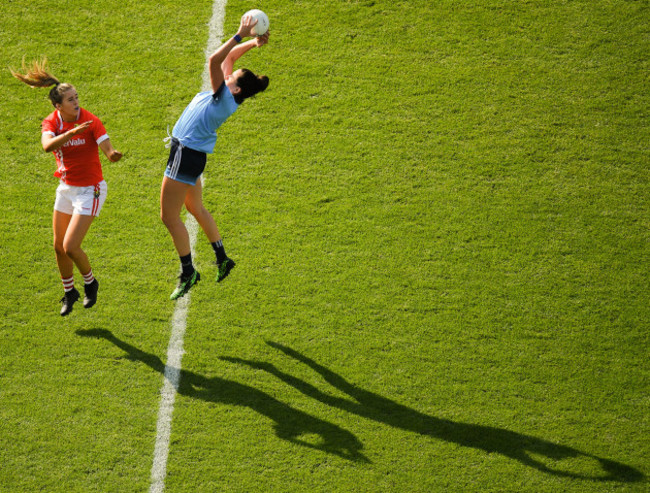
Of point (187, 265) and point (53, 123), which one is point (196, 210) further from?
point (53, 123)

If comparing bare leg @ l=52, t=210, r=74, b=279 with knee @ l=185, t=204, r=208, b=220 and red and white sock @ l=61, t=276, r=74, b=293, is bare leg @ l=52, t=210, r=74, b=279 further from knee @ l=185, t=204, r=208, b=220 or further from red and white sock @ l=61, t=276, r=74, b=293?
knee @ l=185, t=204, r=208, b=220

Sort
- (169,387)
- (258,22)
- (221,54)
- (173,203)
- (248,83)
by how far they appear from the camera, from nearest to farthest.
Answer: (221,54) < (258,22) < (248,83) < (173,203) < (169,387)

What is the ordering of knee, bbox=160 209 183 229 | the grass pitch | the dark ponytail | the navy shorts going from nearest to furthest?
the dark ponytail, the navy shorts, knee, bbox=160 209 183 229, the grass pitch

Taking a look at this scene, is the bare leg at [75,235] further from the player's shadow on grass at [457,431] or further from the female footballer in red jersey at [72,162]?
the player's shadow on grass at [457,431]

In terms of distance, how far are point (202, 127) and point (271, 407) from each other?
9.63 feet

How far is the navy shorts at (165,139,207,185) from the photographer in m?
7.04

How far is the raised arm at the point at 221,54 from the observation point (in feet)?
21.4

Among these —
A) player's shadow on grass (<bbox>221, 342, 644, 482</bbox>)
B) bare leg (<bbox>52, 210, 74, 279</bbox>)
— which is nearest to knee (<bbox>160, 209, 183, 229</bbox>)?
bare leg (<bbox>52, 210, 74, 279</bbox>)

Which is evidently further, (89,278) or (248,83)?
(89,278)

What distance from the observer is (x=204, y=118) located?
689cm

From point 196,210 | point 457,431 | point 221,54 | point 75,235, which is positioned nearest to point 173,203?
point 196,210

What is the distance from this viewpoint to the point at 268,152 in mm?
9719

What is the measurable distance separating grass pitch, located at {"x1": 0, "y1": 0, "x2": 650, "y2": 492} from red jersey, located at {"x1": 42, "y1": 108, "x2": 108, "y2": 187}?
154 cm

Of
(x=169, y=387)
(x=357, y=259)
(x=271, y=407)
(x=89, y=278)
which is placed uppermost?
(x=89, y=278)
